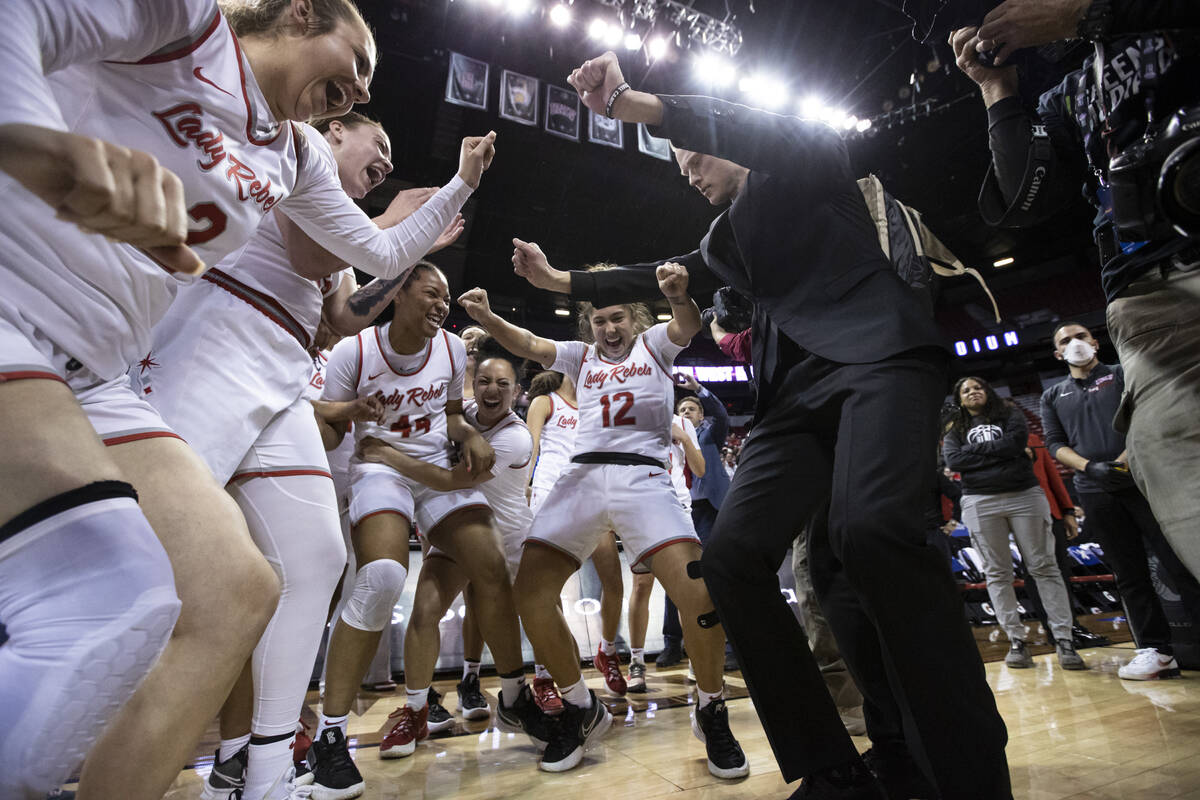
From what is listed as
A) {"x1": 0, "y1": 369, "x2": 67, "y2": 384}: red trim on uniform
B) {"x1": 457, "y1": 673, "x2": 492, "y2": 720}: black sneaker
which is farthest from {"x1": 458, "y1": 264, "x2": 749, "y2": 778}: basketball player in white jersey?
{"x1": 0, "y1": 369, "x2": 67, "y2": 384}: red trim on uniform

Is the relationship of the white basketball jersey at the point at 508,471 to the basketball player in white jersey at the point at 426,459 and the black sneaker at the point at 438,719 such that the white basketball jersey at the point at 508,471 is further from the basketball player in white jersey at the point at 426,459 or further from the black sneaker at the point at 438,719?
the black sneaker at the point at 438,719

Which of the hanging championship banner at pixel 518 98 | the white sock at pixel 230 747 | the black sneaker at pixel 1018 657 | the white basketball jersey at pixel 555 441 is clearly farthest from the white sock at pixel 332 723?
the hanging championship banner at pixel 518 98

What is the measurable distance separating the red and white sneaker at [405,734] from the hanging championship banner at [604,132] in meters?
7.92

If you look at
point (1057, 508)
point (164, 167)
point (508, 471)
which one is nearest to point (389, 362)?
point (508, 471)

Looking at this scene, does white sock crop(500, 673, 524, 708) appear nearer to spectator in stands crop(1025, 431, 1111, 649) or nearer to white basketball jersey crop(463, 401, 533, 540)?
white basketball jersey crop(463, 401, 533, 540)

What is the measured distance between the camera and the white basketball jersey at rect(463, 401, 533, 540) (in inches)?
146

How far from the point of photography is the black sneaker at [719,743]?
2.20 meters

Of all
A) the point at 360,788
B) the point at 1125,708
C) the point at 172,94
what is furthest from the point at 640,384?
the point at 1125,708

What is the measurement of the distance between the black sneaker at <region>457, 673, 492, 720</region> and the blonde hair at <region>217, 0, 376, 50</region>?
→ 10.2 ft

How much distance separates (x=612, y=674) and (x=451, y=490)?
168cm

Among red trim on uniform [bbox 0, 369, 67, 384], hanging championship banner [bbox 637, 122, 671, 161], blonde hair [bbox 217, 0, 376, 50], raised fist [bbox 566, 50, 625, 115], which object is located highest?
hanging championship banner [bbox 637, 122, 671, 161]

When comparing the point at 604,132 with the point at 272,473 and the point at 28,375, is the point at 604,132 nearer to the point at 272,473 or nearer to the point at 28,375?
the point at 272,473

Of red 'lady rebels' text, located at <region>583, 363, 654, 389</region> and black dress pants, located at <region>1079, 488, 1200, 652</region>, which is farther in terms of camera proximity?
black dress pants, located at <region>1079, 488, 1200, 652</region>

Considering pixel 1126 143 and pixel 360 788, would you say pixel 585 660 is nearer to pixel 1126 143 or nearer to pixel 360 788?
pixel 360 788
